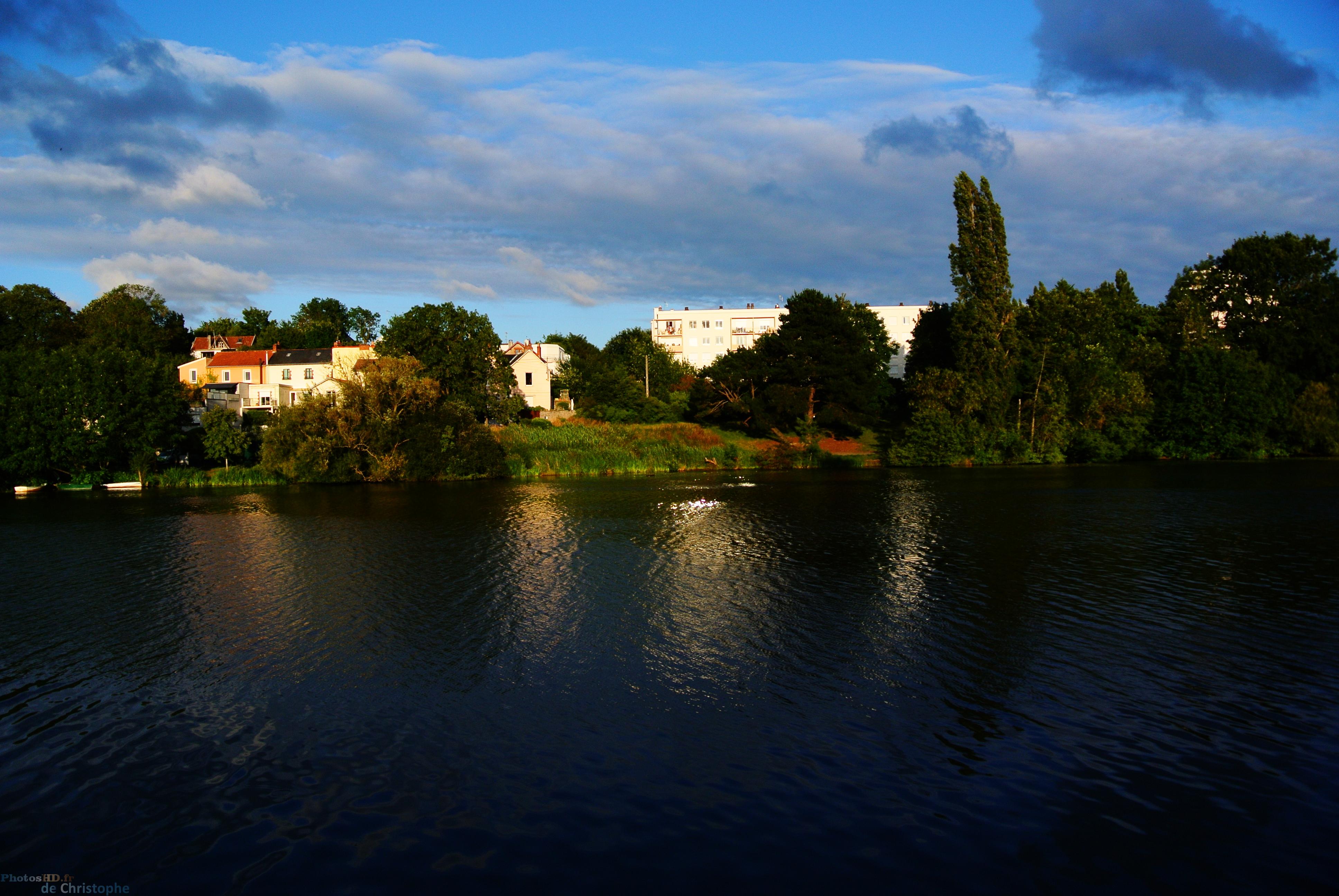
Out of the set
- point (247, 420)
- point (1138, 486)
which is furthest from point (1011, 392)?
point (247, 420)

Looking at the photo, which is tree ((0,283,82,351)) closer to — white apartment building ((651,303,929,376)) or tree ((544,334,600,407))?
tree ((544,334,600,407))

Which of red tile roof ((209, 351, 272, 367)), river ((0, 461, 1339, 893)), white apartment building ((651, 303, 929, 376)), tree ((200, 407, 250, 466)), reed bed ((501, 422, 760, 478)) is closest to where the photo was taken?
river ((0, 461, 1339, 893))

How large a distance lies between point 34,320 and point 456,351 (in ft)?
219

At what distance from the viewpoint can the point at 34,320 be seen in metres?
101

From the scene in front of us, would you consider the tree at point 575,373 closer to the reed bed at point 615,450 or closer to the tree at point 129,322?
the reed bed at point 615,450

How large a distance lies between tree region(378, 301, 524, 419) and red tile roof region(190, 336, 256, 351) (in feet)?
220

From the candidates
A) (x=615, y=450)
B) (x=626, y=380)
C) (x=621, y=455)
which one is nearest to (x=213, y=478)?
(x=615, y=450)

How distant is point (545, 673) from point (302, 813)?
5539 mm

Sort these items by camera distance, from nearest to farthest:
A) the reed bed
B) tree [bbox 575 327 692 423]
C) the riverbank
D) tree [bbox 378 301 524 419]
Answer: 1. the riverbank
2. the reed bed
3. tree [bbox 378 301 524 419]
4. tree [bbox 575 327 692 423]

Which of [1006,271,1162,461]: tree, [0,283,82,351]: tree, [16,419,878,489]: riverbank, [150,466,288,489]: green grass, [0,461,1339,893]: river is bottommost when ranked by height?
[0,461,1339,893]: river

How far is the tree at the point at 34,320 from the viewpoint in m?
94.5

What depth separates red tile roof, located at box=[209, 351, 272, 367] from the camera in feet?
351

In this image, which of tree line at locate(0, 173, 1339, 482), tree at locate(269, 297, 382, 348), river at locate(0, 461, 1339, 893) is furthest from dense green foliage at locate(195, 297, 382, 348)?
river at locate(0, 461, 1339, 893)

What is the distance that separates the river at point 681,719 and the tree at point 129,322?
94.1 m
